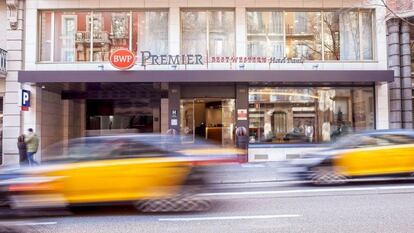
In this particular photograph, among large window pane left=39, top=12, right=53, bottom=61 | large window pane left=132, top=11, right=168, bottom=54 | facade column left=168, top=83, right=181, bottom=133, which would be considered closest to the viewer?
facade column left=168, top=83, right=181, bottom=133

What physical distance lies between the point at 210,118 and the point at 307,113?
14.4 feet

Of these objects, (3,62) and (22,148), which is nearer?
(22,148)

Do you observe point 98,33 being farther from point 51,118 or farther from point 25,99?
point 51,118

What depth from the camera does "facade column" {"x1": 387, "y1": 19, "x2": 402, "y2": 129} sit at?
18.7 m

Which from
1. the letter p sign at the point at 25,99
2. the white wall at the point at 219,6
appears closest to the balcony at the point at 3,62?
the white wall at the point at 219,6

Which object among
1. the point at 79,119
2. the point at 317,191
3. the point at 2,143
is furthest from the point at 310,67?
the point at 2,143

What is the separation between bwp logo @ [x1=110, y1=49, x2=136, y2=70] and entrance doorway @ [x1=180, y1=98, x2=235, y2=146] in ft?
9.69

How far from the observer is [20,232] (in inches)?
133

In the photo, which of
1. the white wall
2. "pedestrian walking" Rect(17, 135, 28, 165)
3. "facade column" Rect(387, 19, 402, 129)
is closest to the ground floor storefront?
"facade column" Rect(387, 19, 402, 129)

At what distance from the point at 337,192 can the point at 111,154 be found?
5489mm

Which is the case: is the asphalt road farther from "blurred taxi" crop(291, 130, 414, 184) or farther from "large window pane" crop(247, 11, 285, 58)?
"large window pane" crop(247, 11, 285, 58)

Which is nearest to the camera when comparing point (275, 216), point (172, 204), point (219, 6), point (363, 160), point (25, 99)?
point (275, 216)

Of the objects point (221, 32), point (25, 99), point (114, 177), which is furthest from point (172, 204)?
point (221, 32)

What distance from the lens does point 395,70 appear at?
18.7 meters
